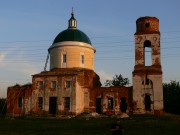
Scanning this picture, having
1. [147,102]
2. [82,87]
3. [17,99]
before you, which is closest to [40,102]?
[17,99]

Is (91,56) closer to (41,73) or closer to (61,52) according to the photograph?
(61,52)

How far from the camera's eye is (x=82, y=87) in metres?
38.6

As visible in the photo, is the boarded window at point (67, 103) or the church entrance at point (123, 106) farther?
the church entrance at point (123, 106)

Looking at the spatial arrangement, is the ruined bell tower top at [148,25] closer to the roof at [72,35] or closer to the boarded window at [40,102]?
the roof at [72,35]

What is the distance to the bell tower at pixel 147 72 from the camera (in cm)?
3534

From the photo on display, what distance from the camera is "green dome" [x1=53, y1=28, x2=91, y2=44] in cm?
4131

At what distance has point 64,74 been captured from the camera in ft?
125

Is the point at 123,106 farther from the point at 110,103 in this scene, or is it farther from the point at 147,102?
the point at 147,102

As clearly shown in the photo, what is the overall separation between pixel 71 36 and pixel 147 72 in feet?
35.6

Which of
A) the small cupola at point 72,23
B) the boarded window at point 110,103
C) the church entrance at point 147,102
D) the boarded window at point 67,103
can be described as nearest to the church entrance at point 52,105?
the boarded window at point 67,103

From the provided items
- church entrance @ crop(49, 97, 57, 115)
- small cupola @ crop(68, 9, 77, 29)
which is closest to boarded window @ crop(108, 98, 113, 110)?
church entrance @ crop(49, 97, 57, 115)

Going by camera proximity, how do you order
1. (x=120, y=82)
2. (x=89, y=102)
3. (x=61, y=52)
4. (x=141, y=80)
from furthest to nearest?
(x=120, y=82)
(x=61, y=52)
(x=89, y=102)
(x=141, y=80)

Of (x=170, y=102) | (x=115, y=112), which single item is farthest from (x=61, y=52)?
(x=170, y=102)

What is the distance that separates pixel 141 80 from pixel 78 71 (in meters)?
7.28
